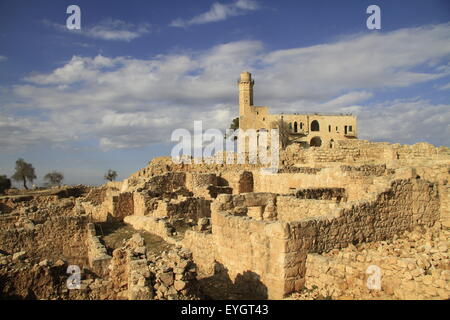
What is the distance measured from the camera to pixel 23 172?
62.7 meters

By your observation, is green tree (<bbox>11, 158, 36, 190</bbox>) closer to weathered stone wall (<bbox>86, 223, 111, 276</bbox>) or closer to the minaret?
the minaret

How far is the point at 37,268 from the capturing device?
761 cm

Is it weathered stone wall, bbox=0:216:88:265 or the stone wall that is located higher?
the stone wall

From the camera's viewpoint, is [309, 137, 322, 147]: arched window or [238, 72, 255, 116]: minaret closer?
[309, 137, 322, 147]: arched window

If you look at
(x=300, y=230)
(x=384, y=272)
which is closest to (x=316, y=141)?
(x=300, y=230)

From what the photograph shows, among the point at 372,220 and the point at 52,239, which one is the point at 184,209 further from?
the point at 372,220

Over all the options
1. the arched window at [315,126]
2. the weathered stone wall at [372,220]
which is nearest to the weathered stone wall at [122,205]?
the weathered stone wall at [372,220]

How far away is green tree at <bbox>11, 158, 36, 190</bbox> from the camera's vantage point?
2463 inches

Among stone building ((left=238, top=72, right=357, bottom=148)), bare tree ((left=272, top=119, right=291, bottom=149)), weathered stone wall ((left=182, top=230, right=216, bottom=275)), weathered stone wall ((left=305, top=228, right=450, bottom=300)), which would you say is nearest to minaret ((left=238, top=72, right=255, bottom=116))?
stone building ((left=238, top=72, right=357, bottom=148))

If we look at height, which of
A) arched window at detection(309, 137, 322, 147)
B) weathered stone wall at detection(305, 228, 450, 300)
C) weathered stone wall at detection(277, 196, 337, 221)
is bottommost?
weathered stone wall at detection(305, 228, 450, 300)

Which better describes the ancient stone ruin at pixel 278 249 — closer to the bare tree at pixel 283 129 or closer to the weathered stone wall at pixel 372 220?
the weathered stone wall at pixel 372 220

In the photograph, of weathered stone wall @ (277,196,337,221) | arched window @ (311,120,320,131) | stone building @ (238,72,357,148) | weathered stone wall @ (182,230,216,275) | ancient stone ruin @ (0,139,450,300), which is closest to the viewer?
ancient stone ruin @ (0,139,450,300)
